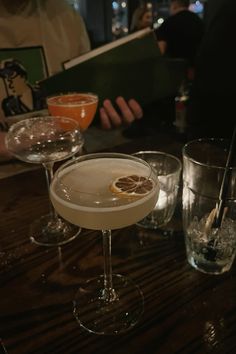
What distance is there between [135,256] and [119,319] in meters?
0.20

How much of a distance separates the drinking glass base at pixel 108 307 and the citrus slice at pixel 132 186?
0.84 feet

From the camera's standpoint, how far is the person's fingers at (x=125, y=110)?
5.34 ft

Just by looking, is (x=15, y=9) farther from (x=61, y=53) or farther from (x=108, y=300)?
(x=108, y=300)

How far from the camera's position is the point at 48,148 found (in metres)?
1.16

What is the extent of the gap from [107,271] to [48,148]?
1.63ft

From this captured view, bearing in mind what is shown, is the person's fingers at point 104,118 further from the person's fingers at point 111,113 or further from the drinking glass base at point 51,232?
the drinking glass base at point 51,232

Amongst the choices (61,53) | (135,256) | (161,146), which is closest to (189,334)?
(135,256)

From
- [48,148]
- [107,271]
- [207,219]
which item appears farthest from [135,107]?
[107,271]

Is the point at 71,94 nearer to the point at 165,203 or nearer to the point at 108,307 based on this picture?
the point at 165,203

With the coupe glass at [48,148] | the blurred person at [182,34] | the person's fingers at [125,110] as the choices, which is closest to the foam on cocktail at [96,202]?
the coupe glass at [48,148]

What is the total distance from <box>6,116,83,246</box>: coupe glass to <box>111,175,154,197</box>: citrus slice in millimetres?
322

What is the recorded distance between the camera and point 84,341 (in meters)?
0.71

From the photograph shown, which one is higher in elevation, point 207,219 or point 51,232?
point 207,219

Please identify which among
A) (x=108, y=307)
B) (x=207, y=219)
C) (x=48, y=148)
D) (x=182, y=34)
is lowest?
(x=108, y=307)
